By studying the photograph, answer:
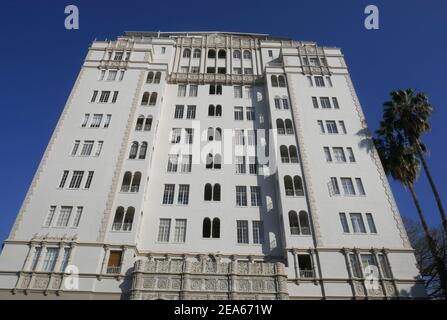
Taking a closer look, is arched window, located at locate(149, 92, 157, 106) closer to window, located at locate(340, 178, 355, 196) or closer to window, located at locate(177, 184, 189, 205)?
window, located at locate(177, 184, 189, 205)

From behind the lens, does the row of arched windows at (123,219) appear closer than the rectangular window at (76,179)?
Yes

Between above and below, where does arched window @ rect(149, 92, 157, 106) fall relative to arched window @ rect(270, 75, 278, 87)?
below

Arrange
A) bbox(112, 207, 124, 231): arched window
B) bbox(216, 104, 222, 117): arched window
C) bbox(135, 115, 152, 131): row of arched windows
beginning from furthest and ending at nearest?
bbox(216, 104, 222, 117): arched window, bbox(135, 115, 152, 131): row of arched windows, bbox(112, 207, 124, 231): arched window

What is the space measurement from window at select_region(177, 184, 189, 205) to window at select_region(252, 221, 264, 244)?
27.0 feet

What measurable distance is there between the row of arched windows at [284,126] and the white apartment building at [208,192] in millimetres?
153

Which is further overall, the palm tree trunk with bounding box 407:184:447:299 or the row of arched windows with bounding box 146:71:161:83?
the row of arched windows with bounding box 146:71:161:83

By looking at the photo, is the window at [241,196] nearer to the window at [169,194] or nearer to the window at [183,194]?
the window at [183,194]

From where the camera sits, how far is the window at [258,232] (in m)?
32.0

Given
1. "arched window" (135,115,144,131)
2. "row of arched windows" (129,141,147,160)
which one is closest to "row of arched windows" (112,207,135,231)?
"row of arched windows" (129,141,147,160)

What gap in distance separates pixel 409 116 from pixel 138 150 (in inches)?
1313

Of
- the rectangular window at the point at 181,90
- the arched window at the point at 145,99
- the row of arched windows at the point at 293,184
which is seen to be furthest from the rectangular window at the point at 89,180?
the row of arched windows at the point at 293,184

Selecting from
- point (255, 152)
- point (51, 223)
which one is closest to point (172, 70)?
point (255, 152)

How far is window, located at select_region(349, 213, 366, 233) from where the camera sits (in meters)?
31.1

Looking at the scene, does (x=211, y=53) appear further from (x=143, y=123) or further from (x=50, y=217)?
(x=50, y=217)
